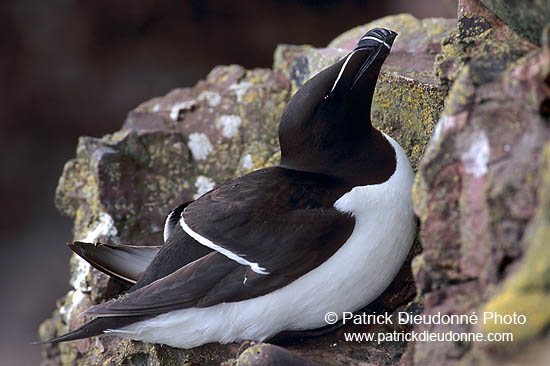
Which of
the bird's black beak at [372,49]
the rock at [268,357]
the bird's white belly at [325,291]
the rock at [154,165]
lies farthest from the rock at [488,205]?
the rock at [154,165]

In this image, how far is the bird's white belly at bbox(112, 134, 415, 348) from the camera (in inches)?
Answer: 114

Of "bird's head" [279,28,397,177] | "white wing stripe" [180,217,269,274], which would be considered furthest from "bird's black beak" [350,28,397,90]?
Answer: "white wing stripe" [180,217,269,274]

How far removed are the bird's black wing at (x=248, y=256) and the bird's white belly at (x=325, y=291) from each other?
0.06 meters

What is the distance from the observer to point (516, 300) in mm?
1883

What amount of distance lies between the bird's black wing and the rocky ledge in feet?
1.07

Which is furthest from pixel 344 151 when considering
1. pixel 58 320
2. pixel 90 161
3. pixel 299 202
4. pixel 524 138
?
pixel 58 320

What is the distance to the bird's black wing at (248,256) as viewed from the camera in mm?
2844

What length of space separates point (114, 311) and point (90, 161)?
1.71m

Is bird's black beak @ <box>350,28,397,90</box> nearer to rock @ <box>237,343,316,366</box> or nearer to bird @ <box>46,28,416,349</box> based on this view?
bird @ <box>46,28,416,349</box>

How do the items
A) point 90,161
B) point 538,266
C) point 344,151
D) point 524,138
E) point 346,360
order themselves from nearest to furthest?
point 538,266, point 524,138, point 346,360, point 344,151, point 90,161

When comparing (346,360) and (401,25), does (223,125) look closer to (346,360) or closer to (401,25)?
(401,25)

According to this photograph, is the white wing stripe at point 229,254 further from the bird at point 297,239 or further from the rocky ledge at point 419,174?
the rocky ledge at point 419,174

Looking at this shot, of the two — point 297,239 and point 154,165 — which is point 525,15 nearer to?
point 297,239

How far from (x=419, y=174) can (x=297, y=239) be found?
71 centimetres
